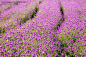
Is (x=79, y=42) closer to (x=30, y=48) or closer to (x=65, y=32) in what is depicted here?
(x=65, y=32)

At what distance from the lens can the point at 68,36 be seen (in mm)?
3371

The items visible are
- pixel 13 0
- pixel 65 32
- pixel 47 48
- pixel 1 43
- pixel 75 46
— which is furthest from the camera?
pixel 13 0

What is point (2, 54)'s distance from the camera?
2229 mm

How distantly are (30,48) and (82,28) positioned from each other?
221 cm

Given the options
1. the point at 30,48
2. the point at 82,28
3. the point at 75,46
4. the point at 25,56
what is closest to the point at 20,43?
the point at 30,48

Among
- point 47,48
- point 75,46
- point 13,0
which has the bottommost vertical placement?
point 75,46

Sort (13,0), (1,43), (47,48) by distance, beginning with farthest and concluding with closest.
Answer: (13,0) → (1,43) → (47,48)

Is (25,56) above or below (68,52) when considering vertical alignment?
above

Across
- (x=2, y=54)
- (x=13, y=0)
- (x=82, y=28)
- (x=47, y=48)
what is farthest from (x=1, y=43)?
(x=13, y=0)

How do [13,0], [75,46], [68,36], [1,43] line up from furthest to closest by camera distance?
1. [13,0]
2. [68,36]
3. [75,46]
4. [1,43]

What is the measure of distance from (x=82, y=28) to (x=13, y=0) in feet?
34.1

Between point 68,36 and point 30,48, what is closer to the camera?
point 30,48

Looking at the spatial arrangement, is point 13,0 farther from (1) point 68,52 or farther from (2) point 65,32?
(1) point 68,52

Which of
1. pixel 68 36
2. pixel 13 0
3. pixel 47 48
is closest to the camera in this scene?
pixel 47 48
